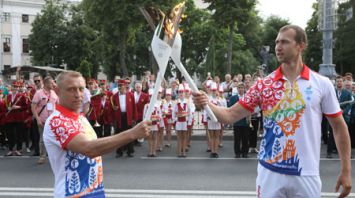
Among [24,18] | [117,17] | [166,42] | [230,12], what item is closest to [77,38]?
[24,18]

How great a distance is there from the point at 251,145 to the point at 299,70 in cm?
902

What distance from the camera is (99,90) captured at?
13.3m

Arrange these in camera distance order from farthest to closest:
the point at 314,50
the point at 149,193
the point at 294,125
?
the point at 314,50 → the point at 149,193 → the point at 294,125

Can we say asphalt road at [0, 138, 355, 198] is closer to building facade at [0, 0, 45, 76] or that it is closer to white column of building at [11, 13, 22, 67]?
building facade at [0, 0, 45, 76]

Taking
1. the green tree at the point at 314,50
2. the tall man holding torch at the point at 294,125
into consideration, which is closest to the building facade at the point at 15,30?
the green tree at the point at 314,50

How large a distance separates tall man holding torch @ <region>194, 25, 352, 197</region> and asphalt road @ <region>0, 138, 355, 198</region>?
3864 millimetres

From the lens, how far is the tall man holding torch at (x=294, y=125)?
3.64 m

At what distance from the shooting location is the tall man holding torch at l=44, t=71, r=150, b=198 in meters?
3.33

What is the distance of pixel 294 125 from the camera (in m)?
3.65

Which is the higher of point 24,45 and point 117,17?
point 24,45

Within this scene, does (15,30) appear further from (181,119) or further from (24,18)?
(181,119)

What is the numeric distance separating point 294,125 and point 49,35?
153 feet

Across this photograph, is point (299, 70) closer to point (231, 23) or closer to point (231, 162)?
point (231, 162)

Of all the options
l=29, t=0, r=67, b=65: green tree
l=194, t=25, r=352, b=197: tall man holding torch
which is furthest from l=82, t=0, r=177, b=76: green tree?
l=194, t=25, r=352, b=197: tall man holding torch
